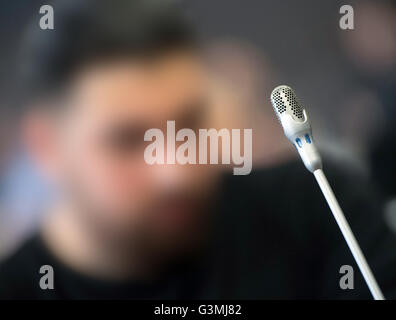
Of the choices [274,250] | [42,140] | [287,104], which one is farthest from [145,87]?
[274,250]

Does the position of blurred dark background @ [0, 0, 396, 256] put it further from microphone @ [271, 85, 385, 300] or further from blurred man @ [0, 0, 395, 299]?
microphone @ [271, 85, 385, 300]

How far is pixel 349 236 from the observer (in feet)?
3.59

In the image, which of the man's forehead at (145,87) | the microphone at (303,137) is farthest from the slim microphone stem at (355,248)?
the man's forehead at (145,87)

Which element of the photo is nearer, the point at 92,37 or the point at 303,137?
the point at 303,137

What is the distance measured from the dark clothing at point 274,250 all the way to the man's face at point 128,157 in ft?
0.27

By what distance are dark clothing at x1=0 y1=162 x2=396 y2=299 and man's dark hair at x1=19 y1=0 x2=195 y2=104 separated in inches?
14.2

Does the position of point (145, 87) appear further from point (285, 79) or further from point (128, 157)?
point (285, 79)

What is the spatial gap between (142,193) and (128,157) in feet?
0.30

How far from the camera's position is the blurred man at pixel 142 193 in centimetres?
137

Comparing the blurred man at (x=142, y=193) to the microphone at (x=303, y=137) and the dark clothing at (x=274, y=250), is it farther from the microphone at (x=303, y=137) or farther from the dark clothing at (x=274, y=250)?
the microphone at (x=303, y=137)

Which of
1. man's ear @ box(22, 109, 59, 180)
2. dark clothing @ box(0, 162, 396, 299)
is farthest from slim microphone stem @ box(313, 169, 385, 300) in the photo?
man's ear @ box(22, 109, 59, 180)

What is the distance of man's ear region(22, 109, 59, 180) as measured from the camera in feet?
4.49

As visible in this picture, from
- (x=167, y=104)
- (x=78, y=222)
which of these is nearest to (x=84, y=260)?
(x=78, y=222)

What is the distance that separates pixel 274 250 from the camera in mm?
1381
